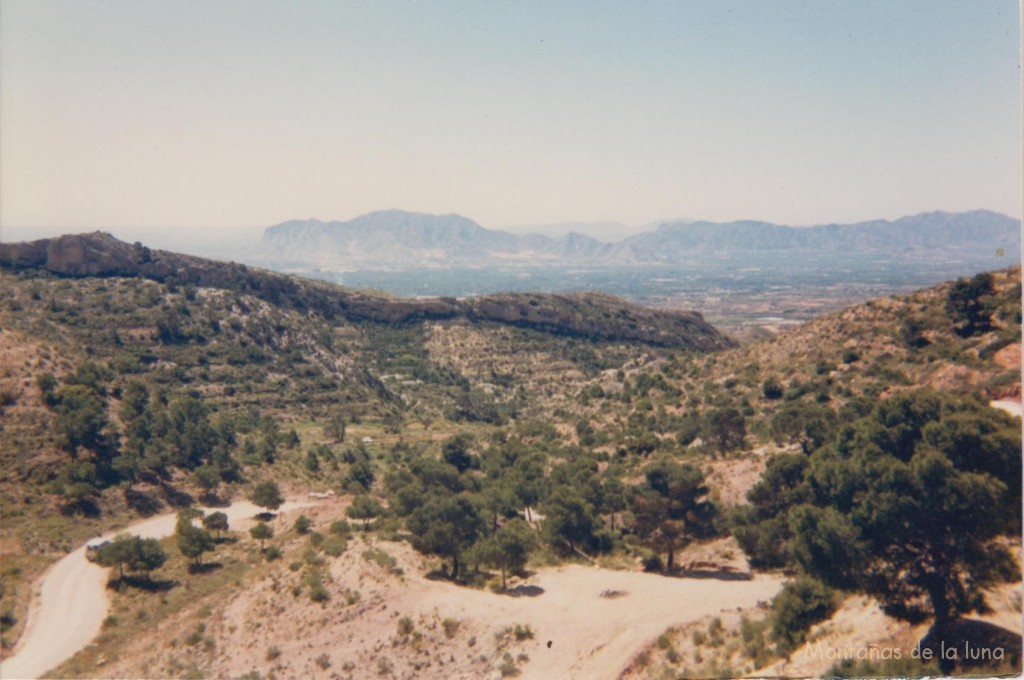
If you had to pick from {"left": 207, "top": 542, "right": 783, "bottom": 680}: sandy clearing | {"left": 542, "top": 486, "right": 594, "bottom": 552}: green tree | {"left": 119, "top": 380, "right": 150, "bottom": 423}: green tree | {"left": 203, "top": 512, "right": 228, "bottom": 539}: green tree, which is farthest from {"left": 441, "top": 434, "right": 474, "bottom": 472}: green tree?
{"left": 119, "top": 380, "right": 150, "bottom": 423}: green tree

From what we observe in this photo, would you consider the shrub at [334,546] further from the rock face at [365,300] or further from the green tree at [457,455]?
the rock face at [365,300]

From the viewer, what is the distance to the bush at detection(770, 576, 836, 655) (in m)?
14.4

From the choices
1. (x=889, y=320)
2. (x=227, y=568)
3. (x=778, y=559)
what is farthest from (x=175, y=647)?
(x=889, y=320)

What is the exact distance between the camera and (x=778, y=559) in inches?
888

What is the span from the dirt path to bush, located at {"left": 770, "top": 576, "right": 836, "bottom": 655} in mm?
22893

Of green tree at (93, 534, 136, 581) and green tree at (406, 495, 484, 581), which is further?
green tree at (93, 534, 136, 581)

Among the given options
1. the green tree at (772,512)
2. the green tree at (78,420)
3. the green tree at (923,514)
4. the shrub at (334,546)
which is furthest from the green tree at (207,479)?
the green tree at (923,514)

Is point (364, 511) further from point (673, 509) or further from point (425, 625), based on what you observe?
point (673, 509)

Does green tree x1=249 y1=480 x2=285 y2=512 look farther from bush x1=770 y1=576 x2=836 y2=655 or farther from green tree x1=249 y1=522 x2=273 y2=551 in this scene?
bush x1=770 y1=576 x2=836 y2=655

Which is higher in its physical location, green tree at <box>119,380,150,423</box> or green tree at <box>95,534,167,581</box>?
green tree at <box>119,380,150,423</box>

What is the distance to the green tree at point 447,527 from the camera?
81.6ft

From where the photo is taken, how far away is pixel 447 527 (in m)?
24.9

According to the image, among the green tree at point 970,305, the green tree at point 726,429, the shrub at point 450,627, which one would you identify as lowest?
the shrub at point 450,627

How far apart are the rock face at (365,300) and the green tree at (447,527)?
208ft
